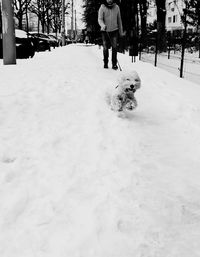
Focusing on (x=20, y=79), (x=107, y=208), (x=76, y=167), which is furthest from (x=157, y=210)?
(x=20, y=79)

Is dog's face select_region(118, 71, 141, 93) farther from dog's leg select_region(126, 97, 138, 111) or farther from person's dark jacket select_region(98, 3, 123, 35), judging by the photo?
person's dark jacket select_region(98, 3, 123, 35)

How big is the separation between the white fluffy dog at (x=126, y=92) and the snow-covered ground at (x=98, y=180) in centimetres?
18

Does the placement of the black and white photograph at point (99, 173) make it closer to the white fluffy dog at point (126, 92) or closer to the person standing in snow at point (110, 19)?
the white fluffy dog at point (126, 92)

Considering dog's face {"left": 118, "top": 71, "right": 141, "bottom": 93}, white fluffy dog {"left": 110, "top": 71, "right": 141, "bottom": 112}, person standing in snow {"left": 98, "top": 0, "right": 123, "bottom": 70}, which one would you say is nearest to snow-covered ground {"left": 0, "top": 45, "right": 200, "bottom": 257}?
white fluffy dog {"left": 110, "top": 71, "right": 141, "bottom": 112}

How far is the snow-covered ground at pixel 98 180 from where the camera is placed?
214 centimetres

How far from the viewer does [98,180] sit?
2.96 meters

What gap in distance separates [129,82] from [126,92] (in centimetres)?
24

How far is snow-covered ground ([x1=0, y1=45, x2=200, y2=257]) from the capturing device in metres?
2.14

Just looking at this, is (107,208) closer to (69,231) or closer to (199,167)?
(69,231)

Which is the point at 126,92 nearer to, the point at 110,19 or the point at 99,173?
the point at 99,173

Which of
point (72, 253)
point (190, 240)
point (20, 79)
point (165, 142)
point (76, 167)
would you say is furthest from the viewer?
point (20, 79)

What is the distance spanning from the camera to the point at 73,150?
371 cm

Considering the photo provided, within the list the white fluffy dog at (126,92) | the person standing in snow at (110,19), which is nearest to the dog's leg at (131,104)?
the white fluffy dog at (126,92)

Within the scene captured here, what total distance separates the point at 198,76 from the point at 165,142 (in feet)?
21.0
